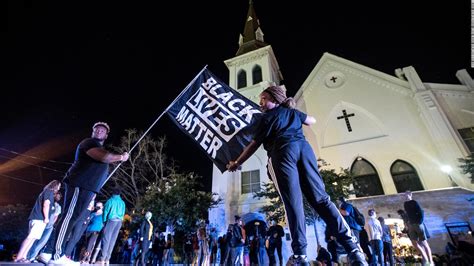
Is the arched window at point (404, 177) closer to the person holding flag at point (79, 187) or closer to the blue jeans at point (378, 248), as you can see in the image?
the blue jeans at point (378, 248)

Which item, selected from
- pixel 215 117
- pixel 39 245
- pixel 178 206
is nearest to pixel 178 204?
pixel 178 206

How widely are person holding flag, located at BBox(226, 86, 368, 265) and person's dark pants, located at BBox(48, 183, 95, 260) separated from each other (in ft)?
7.06

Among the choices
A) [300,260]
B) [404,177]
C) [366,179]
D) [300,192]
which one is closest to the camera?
[300,260]

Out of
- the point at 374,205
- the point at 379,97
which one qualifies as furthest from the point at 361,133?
the point at 374,205

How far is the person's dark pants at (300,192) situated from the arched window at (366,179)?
14.2 metres

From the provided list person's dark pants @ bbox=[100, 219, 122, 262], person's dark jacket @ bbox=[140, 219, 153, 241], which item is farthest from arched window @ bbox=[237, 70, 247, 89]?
person's dark pants @ bbox=[100, 219, 122, 262]

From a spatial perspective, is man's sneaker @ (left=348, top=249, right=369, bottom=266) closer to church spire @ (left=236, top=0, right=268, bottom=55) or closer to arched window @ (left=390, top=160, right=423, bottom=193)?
arched window @ (left=390, top=160, right=423, bottom=193)

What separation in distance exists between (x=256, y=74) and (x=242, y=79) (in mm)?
1548

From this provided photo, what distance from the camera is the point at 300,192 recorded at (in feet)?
6.81

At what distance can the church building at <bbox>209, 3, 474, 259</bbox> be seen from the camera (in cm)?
1312

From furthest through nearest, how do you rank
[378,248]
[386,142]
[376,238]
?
[386,142]
[376,238]
[378,248]

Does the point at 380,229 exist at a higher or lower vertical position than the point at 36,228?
higher

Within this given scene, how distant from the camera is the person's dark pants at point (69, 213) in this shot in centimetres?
277

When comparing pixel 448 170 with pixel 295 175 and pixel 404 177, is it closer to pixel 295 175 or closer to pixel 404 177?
pixel 404 177
